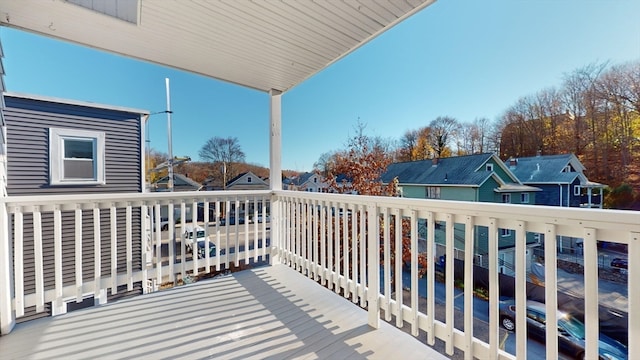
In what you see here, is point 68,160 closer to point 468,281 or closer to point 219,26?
point 219,26

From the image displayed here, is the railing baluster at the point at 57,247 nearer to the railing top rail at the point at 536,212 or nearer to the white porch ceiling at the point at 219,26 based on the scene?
the white porch ceiling at the point at 219,26

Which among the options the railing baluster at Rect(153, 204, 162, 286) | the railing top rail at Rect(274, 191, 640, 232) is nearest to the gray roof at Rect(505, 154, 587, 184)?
the railing top rail at Rect(274, 191, 640, 232)

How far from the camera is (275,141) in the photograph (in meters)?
3.47

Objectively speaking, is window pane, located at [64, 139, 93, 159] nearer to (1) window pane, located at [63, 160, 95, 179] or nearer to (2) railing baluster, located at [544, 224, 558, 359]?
(1) window pane, located at [63, 160, 95, 179]

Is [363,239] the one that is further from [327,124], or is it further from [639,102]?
[327,124]

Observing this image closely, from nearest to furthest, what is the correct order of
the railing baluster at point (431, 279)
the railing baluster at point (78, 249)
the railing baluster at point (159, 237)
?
the railing baluster at point (431, 279)
the railing baluster at point (78, 249)
the railing baluster at point (159, 237)

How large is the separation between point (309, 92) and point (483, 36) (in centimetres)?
561

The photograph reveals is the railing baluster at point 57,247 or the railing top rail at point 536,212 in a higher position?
the railing top rail at point 536,212

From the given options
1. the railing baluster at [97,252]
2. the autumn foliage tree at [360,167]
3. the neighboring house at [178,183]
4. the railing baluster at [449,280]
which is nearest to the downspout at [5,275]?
the railing baluster at [97,252]

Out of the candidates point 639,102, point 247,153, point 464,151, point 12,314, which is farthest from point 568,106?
point 247,153

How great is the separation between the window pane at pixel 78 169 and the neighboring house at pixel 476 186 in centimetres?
585

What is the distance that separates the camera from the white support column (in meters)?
3.47

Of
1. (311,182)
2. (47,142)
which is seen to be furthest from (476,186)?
(47,142)

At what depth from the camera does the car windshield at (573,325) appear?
1.45 metres
